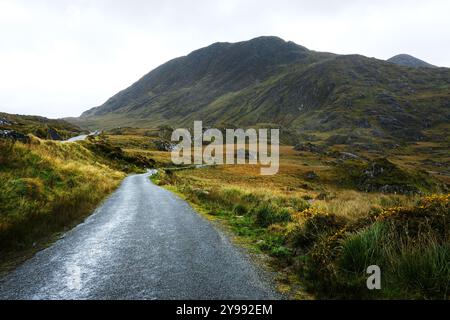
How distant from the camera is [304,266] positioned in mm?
8344

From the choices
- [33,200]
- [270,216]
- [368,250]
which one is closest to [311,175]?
[270,216]

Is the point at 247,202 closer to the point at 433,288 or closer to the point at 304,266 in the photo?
the point at 304,266

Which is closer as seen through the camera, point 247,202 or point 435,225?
point 435,225

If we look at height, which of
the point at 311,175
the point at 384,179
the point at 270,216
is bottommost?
the point at 384,179

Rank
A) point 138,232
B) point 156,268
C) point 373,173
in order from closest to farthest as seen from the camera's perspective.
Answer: point 156,268 < point 138,232 < point 373,173

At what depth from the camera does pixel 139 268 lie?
27.9ft

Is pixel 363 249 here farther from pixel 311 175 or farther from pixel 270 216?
pixel 311 175

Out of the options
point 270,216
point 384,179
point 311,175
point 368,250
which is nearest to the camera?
point 368,250

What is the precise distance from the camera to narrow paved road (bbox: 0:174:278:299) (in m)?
7.02

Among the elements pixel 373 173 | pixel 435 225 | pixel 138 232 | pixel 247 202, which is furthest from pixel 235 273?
pixel 373 173

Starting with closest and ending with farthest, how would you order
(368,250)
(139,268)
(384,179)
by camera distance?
(368,250) < (139,268) < (384,179)

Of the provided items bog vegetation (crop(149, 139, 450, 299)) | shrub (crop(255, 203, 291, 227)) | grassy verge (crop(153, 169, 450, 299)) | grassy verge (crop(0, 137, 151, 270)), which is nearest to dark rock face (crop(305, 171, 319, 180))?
grassy verge (crop(0, 137, 151, 270))

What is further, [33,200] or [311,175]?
[311,175]
